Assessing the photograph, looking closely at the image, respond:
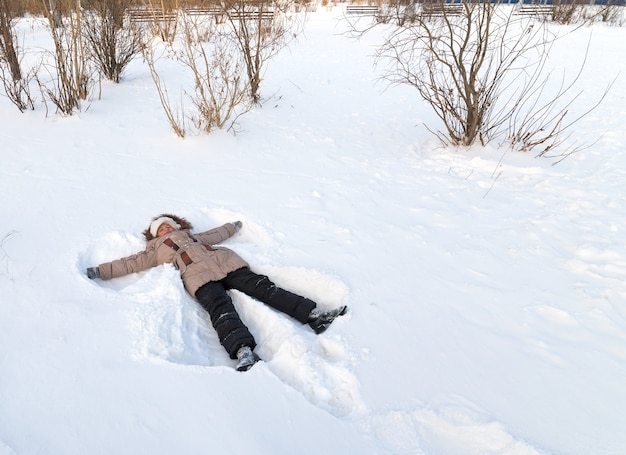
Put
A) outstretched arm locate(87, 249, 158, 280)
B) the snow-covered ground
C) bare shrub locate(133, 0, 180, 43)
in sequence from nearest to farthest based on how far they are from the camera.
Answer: the snow-covered ground < outstretched arm locate(87, 249, 158, 280) < bare shrub locate(133, 0, 180, 43)

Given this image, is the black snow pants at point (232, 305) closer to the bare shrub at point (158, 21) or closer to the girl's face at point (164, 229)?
the girl's face at point (164, 229)

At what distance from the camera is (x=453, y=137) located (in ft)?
16.4

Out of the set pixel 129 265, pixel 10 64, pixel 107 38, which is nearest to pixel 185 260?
pixel 129 265

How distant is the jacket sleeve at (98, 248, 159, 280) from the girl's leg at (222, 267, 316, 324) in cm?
56

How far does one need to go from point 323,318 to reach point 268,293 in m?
0.41

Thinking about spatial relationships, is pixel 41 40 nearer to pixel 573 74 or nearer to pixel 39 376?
pixel 39 376

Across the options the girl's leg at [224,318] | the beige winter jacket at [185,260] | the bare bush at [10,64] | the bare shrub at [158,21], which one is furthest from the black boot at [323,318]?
the bare shrub at [158,21]

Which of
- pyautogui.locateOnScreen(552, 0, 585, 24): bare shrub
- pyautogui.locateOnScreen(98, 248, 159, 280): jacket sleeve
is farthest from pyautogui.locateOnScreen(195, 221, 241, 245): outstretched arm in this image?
pyautogui.locateOnScreen(552, 0, 585, 24): bare shrub

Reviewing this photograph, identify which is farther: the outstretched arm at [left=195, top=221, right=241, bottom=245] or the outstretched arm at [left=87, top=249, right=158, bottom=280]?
the outstretched arm at [left=195, top=221, right=241, bottom=245]

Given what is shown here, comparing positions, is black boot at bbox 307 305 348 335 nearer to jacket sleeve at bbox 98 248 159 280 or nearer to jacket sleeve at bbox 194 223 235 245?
jacket sleeve at bbox 194 223 235 245

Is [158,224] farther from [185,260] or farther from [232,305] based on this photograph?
[232,305]

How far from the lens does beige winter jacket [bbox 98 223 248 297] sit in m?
2.85

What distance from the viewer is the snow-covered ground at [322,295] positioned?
1.94 meters

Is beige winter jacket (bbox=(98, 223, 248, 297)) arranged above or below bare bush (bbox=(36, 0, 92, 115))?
below
